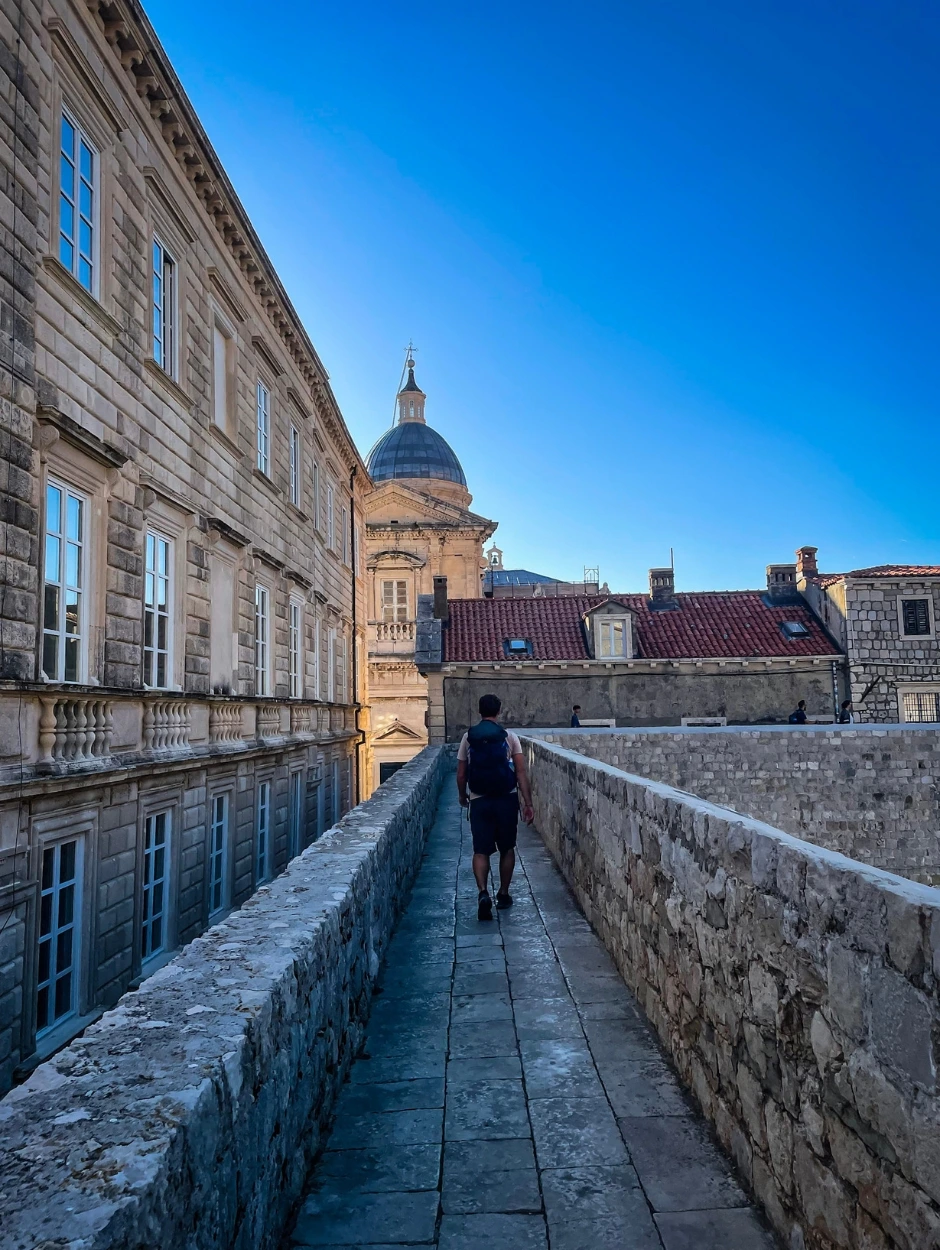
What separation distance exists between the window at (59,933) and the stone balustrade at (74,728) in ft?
2.63

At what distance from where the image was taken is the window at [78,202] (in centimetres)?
805

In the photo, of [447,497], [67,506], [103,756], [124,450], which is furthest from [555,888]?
[447,497]

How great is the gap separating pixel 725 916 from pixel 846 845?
1758 centimetres

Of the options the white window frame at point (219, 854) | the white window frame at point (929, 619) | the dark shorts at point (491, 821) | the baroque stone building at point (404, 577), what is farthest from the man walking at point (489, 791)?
the baroque stone building at point (404, 577)

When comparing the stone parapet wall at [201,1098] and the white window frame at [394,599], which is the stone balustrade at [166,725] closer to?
the stone parapet wall at [201,1098]

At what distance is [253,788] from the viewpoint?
1361cm

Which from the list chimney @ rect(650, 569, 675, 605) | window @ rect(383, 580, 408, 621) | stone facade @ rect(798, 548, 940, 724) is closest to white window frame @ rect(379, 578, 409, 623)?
window @ rect(383, 580, 408, 621)

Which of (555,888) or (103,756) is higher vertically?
(103,756)

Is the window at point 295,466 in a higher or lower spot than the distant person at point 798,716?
higher

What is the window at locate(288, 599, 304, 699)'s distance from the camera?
16.6 meters

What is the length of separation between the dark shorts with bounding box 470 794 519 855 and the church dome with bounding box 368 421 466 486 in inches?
1619

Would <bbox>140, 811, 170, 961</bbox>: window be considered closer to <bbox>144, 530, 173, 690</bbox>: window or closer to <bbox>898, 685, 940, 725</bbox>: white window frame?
<bbox>144, 530, 173, 690</bbox>: window

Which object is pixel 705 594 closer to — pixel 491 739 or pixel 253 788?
pixel 253 788

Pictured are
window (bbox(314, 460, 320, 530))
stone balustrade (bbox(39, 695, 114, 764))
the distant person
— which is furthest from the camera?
the distant person
